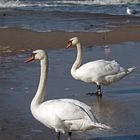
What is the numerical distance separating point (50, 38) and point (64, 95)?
9.30 m

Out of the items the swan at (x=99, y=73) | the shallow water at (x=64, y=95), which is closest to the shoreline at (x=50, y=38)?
the shallow water at (x=64, y=95)

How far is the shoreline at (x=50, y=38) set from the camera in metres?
18.0

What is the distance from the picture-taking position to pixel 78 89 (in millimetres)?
11180

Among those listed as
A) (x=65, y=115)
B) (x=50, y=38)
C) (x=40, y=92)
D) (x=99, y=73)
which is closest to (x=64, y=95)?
(x=99, y=73)

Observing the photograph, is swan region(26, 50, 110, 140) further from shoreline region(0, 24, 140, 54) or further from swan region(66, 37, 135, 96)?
shoreline region(0, 24, 140, 54)

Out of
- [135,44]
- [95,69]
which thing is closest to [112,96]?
[95,69]

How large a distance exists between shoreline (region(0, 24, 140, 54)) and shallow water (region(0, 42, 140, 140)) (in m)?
1.93

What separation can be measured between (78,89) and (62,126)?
391cm

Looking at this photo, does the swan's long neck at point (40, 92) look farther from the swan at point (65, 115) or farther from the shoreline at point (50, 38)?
Result: the shoreline at point (50, 38)

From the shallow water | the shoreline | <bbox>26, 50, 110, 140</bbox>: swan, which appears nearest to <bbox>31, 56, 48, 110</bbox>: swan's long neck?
<bbox>26, 50, 110, 140</bbox>: swan

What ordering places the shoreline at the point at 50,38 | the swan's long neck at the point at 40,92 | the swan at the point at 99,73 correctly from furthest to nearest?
1. the shoreline at the point at 50,38
2. the swan at the point at 99,73
3. the swan's long neck at the point at 40,92

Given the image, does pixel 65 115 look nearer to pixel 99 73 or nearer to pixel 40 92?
pixel 40 92

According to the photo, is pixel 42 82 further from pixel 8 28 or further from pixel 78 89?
pixel 8 28

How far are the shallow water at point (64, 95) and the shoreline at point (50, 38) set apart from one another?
1929 mm
